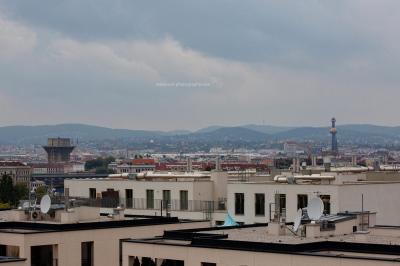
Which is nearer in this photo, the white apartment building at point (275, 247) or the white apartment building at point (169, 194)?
the white apartment building at point (275, 247)

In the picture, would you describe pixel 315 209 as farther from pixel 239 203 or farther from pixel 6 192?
pixel 6 192

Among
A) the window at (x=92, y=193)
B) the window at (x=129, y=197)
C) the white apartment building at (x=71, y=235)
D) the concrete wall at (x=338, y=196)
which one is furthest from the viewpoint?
the window at (x=92, y=193)

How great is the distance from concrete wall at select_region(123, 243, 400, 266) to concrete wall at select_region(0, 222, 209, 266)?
20.3 feet

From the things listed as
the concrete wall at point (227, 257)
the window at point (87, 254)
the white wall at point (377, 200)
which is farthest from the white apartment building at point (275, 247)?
the white wall at point (377, 200)

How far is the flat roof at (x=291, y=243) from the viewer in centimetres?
3558

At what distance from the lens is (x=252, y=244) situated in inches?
1467

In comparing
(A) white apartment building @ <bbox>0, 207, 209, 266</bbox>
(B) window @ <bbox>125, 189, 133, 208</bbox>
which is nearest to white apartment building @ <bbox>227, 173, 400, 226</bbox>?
(B) window @ <bbox>125, 189, 133, 208</bbox>

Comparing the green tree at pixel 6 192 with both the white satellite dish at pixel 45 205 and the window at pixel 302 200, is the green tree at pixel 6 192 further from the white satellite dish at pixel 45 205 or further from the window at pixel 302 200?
the white satellite dish at pixel 45 205

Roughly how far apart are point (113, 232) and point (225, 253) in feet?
41.6

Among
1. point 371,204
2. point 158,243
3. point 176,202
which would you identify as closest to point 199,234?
point 158,243

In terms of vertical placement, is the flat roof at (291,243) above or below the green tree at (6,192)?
above

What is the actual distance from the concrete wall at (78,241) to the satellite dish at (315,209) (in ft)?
38.6

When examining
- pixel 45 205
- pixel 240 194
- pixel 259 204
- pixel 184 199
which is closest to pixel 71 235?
pixel 45 205

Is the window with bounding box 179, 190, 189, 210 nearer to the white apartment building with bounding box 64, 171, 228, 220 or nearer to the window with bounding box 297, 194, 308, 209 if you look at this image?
the white apartment building with bounding box 64, 171, 228, 220
